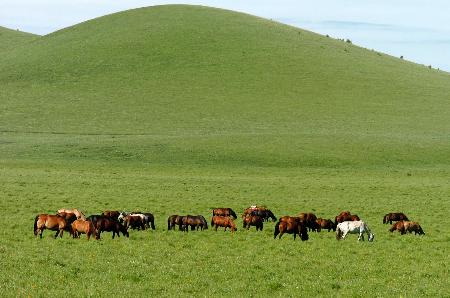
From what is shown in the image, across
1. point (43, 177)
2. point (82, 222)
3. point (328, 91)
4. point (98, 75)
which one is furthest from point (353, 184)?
point (98, 75)

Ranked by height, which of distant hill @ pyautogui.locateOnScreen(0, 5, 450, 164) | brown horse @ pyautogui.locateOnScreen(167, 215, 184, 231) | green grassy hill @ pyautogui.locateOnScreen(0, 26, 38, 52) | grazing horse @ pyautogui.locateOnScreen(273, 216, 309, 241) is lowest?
brown horse @ pyautogui.locateOnScreen(167, 215, 184, 231)

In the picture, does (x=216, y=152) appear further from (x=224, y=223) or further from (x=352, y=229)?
(x=352, y=229)

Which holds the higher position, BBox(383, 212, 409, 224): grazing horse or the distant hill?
the distant hill

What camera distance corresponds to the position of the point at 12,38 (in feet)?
488

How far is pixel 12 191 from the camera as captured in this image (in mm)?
36938

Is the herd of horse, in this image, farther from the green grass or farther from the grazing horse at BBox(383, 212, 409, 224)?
the green grass

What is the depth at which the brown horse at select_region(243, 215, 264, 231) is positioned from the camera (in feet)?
82.8

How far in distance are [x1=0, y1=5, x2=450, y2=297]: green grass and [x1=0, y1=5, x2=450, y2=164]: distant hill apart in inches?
15.8

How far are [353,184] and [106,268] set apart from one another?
31.1 meters

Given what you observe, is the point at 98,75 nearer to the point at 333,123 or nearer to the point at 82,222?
the point at 333,123

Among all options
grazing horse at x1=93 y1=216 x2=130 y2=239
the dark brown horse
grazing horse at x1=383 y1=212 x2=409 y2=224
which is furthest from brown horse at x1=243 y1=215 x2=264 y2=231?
grazing horse at x1=383 y1=212 x2=409 y2=224

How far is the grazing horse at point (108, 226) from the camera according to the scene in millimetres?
22000

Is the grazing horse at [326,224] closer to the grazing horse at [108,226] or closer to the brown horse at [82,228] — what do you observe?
the grazing horse at [108,226]

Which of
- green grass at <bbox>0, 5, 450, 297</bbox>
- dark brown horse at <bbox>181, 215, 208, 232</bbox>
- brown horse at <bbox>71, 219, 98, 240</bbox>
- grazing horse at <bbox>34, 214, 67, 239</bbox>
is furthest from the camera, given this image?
dark brown horse at <bbox>181, 215, 208, 232</bbox>
